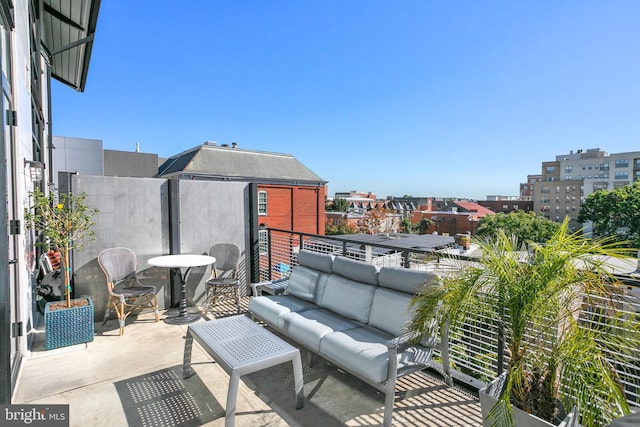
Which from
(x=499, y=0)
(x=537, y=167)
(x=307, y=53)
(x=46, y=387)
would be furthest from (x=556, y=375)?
(x=537, y=167)

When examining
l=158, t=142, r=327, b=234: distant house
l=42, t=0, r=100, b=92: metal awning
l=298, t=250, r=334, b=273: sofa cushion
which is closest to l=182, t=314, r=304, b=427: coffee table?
l=298, t=250, r=334, b=273: sofa cushion

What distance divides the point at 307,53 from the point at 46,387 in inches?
452

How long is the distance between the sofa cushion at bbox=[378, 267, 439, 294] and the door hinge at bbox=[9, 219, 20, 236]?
299 cm

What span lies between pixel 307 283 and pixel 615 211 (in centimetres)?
4367

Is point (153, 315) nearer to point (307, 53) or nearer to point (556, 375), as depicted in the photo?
point (556, 375)

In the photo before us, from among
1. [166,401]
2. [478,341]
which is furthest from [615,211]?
[166,401]

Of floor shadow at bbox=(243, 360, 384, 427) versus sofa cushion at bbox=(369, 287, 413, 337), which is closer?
floor shadow at bbox=(243, 360, 384, 427)

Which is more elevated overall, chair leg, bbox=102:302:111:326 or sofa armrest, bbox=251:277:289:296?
sofa armrest, bbox=251:277:289:296

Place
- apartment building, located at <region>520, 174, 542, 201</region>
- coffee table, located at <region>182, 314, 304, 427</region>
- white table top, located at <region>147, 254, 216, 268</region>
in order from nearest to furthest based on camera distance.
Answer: coffee table, located at <region>182, 314, 304, 427</region>, white table top, located at <region>147, 254, 216, 268</region>, apartment building, located at <region>520, 174, 542, 201</region>

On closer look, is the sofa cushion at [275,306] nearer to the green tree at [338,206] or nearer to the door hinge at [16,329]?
the door hinge at [16,329]

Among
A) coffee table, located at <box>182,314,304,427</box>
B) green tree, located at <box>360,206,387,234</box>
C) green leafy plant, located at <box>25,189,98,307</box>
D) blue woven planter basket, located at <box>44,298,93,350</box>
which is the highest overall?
green leafy plant, located at <box>25,189,98,307</box>

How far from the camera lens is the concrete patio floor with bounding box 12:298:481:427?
2.20 metres

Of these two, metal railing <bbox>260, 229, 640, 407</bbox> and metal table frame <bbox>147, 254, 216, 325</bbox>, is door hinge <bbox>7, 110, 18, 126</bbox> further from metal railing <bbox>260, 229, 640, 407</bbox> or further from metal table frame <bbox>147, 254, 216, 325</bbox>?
metal railing <bbox>260, 229, 640, 407</bbox>

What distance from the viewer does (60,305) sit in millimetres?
3510
